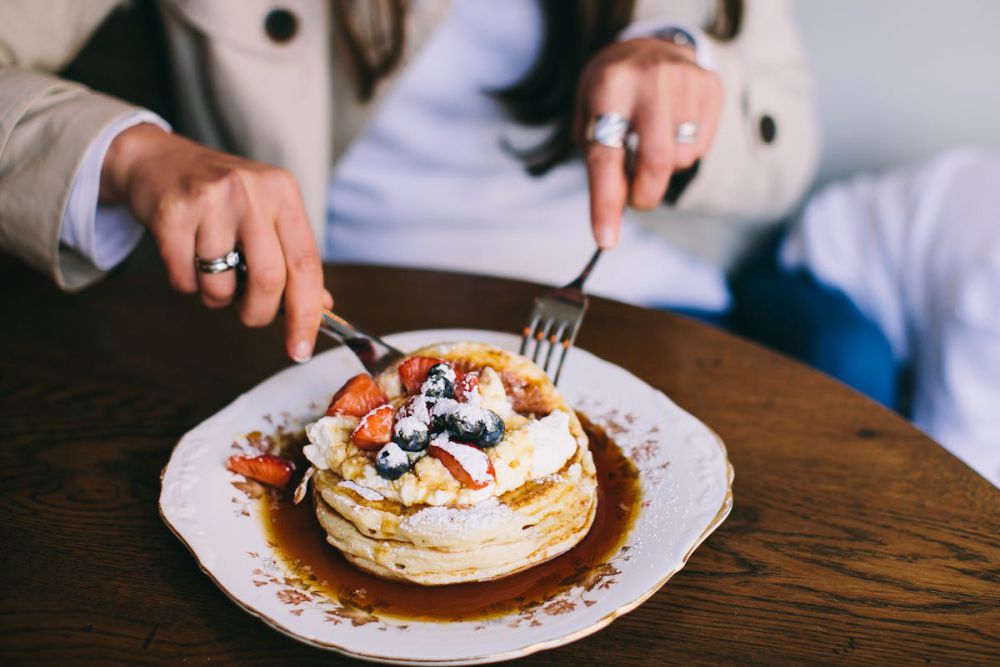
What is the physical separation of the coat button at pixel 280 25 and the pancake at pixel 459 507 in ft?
3.28

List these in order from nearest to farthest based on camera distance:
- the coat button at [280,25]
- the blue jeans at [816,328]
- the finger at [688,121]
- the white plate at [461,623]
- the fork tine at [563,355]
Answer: the white plate at [461,623], the fork tine at [563,355], the finger at [688,121], the coat button at [280,25], the blue jeans at [816,328]

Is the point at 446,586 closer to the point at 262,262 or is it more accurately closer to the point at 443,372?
the point at 443,372

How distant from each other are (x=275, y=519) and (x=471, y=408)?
0.28 m

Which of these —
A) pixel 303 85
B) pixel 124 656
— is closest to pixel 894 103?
pixel 303 85

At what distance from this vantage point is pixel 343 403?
104 centimetres

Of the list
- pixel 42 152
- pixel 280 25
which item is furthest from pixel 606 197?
pixel 42 152

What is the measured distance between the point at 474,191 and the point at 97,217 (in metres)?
0.90

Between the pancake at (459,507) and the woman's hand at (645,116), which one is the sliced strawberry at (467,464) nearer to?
the pancake at (459,507)

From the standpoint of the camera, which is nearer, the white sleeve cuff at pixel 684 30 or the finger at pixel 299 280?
the finger at pixel 299 280

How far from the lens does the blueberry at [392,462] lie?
920 millimetres

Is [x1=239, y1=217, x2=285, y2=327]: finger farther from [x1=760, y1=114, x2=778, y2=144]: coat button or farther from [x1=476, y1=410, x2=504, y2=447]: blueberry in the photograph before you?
[x1=760, y1=114, x2=778, y2=144]: coat button

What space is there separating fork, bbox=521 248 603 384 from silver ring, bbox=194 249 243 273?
17.9 inches

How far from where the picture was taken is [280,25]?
1.64 meters

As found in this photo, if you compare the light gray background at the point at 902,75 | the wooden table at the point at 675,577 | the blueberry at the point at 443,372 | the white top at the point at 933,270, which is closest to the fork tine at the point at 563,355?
the wooden table at the point at 675,577
